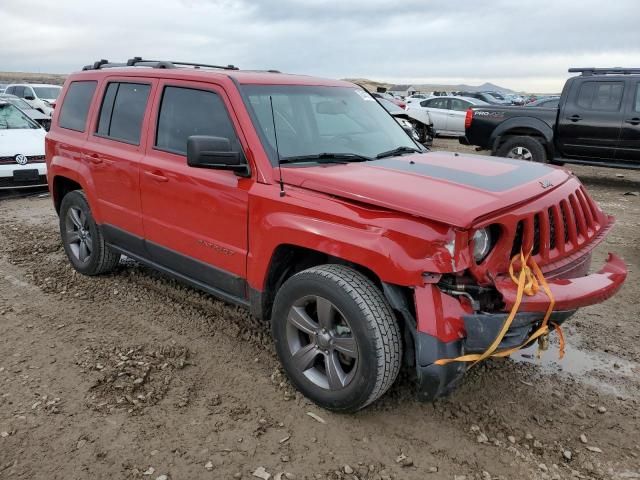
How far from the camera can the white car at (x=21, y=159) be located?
855cm

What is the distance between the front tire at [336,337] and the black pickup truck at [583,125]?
27.4 ft

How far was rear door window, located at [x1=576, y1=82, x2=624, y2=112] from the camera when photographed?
952 cm

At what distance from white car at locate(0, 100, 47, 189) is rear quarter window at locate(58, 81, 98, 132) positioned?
4.19m

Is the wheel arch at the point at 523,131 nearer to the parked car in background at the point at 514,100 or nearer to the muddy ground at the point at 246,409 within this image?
the muddy ground at the point at 246,409

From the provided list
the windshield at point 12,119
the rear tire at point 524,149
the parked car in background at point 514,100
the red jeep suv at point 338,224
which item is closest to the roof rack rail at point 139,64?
the red jeep suv at point 338,224

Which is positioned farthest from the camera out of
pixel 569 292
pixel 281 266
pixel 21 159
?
pixel 21 159

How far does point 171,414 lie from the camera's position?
308 centimetres

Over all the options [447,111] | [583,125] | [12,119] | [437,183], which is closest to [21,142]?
[12,119]

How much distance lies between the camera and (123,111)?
14.3 ft

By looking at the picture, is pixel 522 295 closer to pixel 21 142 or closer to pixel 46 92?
pixel 21 142

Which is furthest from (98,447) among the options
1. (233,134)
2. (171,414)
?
(233,134)

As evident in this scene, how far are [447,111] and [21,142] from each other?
13859 mm

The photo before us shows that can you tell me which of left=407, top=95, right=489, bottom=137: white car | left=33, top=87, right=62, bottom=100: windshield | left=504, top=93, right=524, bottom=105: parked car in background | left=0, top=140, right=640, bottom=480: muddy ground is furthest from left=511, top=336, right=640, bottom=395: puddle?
left=504, top=93, right=524, bottom=105: parked car in background

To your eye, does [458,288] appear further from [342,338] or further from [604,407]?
[604,407]
